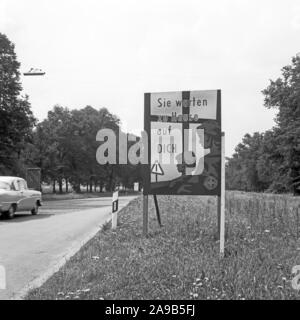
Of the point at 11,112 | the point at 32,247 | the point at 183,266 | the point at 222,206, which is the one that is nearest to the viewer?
the point at 183,266

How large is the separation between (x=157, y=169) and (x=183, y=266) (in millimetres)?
3423

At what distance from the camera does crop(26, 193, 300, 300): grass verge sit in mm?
5984

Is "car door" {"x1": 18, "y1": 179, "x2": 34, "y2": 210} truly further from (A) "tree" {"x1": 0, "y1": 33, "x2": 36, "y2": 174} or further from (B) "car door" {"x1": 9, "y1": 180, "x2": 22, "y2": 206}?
(A) "tree" {"x1": 0, "y1": 33, "x2": 36, "y2": 174}

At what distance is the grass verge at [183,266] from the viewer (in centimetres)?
598

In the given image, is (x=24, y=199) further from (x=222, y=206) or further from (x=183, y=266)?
(x=183, y=266)

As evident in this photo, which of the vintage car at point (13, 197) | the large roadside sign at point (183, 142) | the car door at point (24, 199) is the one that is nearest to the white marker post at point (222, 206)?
the large roadside sign at point (183, 142)

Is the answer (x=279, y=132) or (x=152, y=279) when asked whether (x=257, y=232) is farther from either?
(x=279, y=132)

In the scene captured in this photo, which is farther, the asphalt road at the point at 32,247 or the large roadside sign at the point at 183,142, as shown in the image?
the large roadside sign at the point at 183,142

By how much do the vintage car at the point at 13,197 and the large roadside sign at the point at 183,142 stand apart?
10.3m

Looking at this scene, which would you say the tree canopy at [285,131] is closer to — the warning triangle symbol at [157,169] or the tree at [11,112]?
the tree at [11,112]

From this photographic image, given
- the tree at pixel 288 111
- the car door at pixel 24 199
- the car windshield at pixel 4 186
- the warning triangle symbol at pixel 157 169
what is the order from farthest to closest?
the tree at pixel 288 111
the car door at pixel 24 199
the car windshield at pixel 4 186
the warning triangle symbol at pixel 157 169

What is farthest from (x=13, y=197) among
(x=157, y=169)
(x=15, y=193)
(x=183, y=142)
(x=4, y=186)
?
(x=183, y=142)

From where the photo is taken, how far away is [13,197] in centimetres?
1998
